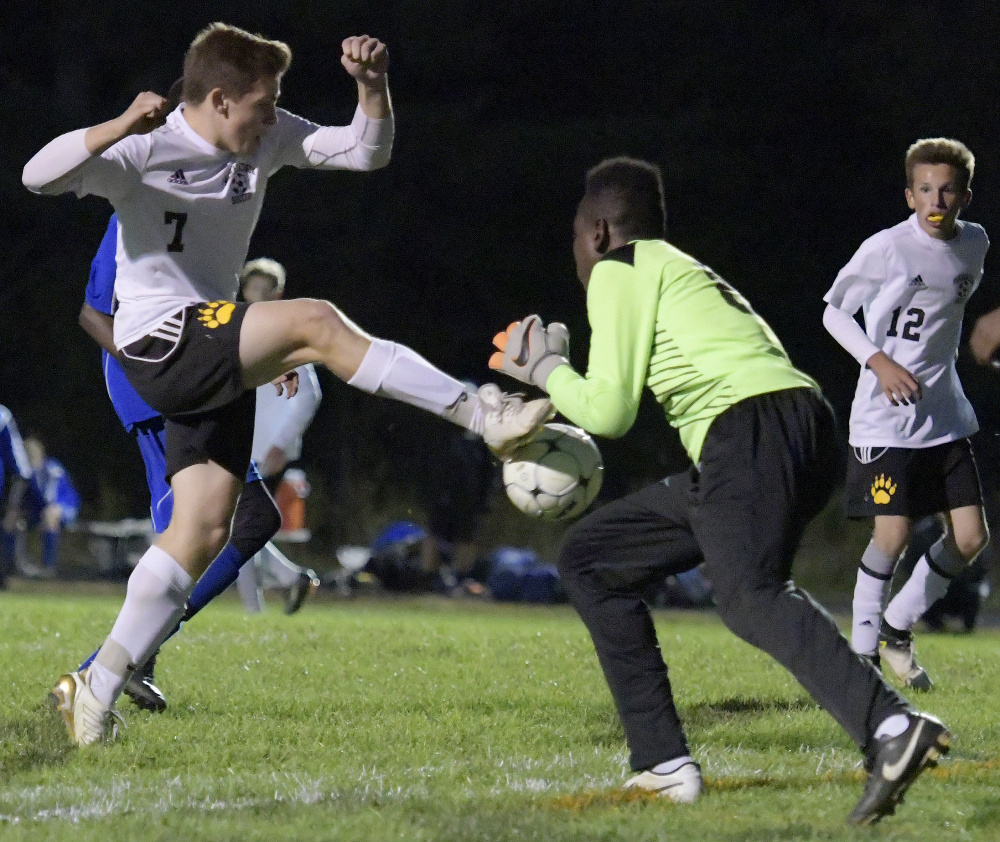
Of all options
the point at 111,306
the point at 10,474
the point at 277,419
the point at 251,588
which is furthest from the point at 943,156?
the point at 10,474

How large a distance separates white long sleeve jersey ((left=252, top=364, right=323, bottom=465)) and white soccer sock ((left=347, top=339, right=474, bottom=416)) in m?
4.02

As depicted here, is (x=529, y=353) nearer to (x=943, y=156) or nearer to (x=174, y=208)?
(x=174, y=208)

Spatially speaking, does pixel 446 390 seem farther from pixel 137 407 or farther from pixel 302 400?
pixel 302 400

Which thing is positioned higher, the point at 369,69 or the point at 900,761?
the point at 369,69

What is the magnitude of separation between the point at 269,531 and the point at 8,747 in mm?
1574

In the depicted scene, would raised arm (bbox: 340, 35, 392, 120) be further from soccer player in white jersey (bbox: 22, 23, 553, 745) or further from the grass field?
the grass field

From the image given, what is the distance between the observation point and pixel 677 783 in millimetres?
4395

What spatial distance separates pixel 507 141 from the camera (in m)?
26.3

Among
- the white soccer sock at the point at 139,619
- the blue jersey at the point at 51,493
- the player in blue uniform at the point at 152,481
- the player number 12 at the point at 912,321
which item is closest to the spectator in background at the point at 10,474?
the blue jersey at the point at 51,493

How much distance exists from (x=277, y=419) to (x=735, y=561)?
5748 millimetres

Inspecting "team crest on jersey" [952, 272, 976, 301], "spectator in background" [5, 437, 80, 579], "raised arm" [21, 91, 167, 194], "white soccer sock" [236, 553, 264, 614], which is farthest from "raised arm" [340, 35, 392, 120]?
"spectator in background" [5, 437, 80, 579]

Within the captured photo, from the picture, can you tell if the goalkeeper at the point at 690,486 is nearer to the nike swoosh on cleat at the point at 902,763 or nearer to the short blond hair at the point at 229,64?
the nike swoosh on cleat at the point at 902,763

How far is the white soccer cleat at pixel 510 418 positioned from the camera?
4566mm

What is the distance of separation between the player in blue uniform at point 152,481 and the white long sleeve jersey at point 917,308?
257 cm
